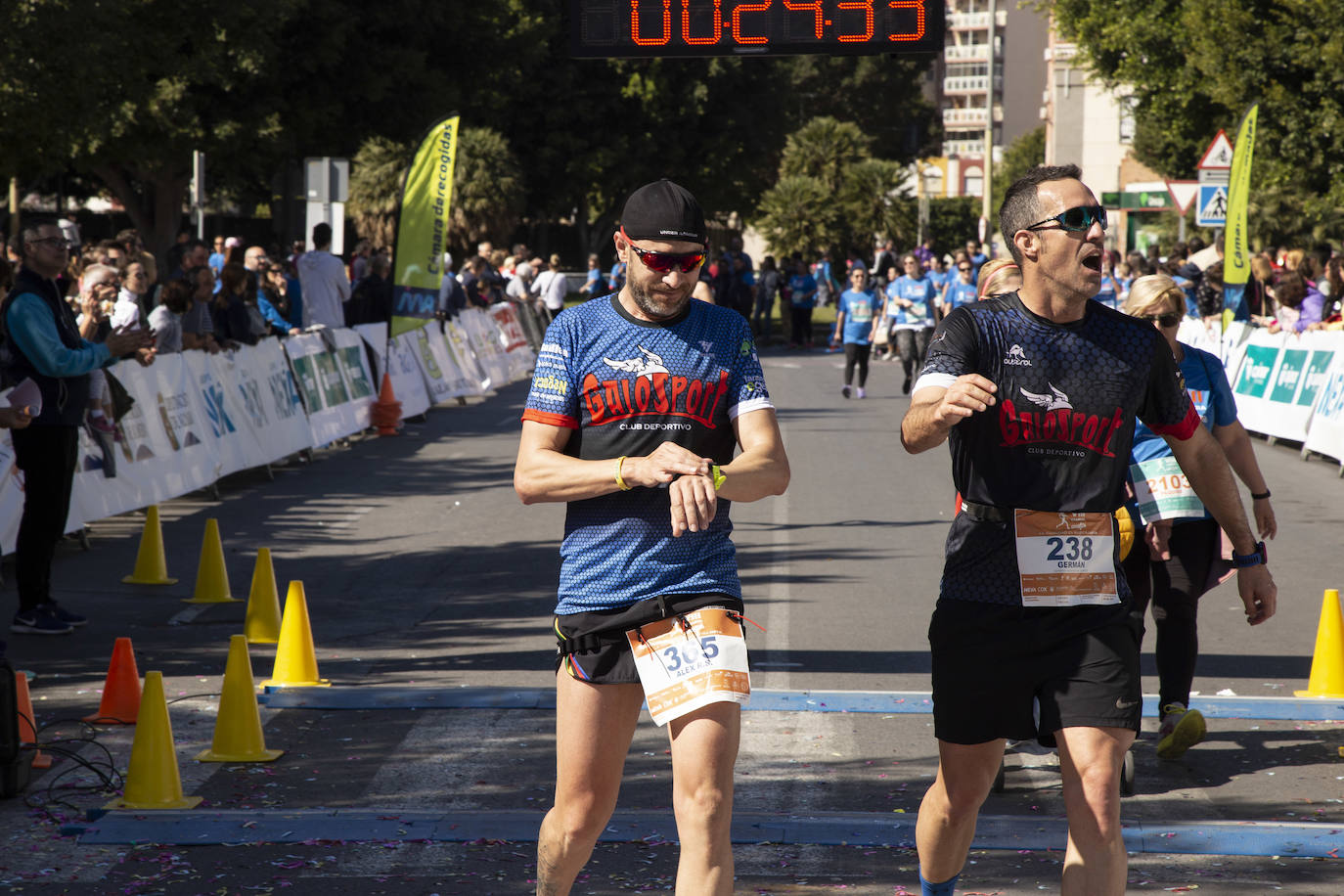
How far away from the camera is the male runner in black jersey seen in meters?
4.00

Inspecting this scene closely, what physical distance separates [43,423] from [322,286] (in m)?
10.1

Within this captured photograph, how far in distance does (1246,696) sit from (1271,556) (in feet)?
14.5

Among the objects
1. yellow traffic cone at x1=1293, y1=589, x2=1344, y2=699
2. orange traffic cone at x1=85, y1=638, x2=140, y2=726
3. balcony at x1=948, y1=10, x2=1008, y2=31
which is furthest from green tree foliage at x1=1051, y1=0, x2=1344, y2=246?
balcony at x1=948, y1=10, x2=1008, y2=31

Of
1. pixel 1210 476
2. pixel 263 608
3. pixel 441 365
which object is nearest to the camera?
pixel 1210 476

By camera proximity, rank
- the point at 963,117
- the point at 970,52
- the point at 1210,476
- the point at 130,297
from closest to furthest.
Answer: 1. the point at 1210,476
2. the point at 130,297
3. the point at 970,52
4. the point at 963,117

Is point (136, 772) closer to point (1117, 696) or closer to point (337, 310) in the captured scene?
point (1117, 696)

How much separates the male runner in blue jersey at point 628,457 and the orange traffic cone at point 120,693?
335cm

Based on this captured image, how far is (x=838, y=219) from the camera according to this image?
52750 mm

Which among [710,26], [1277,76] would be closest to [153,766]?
[710,26]

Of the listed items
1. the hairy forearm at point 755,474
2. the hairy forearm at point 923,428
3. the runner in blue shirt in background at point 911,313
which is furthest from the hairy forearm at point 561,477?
the runner in blue shirt in background at point 911,313

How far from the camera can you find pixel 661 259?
4.00m

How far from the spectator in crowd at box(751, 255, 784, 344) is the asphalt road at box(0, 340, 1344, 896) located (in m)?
24.9

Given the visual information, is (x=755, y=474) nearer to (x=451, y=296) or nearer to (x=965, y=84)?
(x=451, y=296)

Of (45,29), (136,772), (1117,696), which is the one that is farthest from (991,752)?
(45,29)
